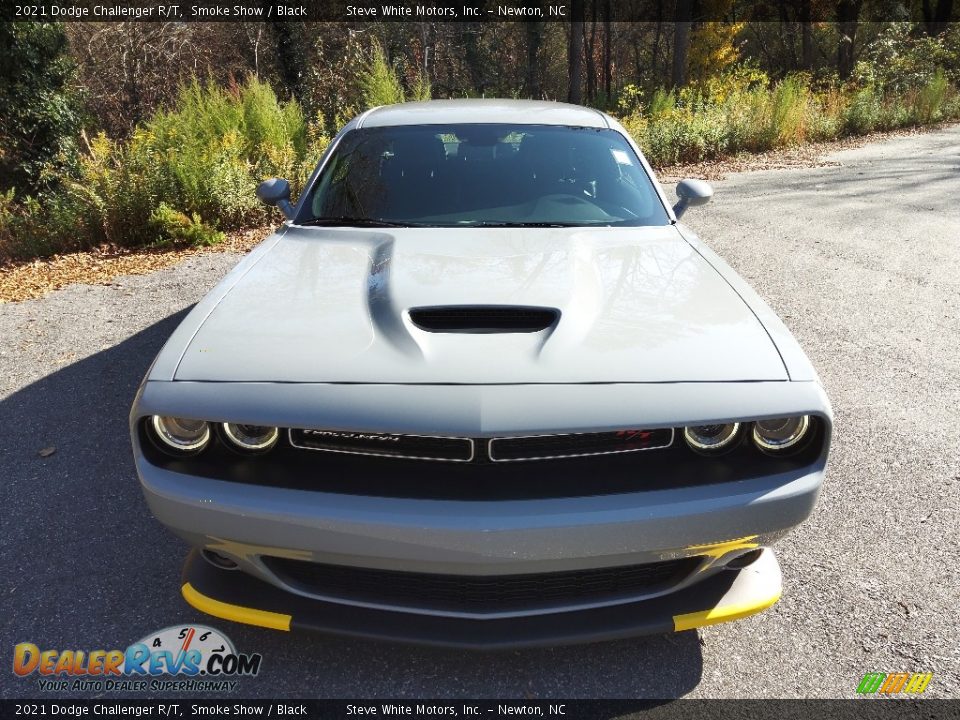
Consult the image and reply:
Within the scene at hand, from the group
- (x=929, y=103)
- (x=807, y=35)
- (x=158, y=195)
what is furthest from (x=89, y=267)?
(x=807, y=35)

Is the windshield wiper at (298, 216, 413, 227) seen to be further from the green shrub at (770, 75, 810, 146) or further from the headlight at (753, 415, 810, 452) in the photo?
the green shrub at (770, 75, 810, 146)

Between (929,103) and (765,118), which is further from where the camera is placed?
(929,103)

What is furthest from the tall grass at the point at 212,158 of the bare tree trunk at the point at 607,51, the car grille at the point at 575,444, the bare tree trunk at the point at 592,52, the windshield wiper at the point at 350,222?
the bare tree trunk at the point at 592,52

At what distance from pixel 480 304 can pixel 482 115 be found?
1838 mm

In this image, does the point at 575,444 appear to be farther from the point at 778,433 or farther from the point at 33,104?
the point at 33,104

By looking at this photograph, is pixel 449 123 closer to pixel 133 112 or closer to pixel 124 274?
pixel 124 274

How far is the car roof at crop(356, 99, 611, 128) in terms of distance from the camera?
3.51 meters

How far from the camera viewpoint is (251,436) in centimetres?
187

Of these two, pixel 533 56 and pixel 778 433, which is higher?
pixel 533 56

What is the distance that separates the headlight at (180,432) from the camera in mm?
1829

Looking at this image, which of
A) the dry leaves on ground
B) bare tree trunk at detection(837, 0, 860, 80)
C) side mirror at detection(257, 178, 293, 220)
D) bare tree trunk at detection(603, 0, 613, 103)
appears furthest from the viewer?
bare tree trunk at detection(603, 0, 613, 103)

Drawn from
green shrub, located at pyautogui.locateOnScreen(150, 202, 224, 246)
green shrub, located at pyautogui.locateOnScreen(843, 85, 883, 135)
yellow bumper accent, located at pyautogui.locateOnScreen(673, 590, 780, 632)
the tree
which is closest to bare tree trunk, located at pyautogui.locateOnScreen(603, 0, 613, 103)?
green shrub, located at pyautogui.locateOnScreen(843, 85, 883, 135)

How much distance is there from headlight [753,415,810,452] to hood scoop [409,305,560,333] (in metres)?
0.63

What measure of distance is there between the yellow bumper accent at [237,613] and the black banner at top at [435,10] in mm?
14895
